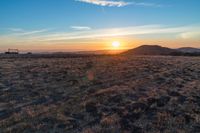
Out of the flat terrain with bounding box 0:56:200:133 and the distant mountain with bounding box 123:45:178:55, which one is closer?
the flat terrain with bounding box 0:56:200:133

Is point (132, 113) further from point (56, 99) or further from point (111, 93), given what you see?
point (56, 99)

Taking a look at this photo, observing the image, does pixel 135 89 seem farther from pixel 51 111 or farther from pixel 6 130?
pixel 6 130

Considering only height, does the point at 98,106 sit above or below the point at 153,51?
below

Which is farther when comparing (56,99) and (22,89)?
(22,89)

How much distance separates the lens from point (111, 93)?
47.3 ft

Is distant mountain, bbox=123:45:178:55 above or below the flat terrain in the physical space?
above

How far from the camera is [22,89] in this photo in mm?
15742

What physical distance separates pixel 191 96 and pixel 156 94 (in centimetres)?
200

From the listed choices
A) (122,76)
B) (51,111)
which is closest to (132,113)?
(51,111)

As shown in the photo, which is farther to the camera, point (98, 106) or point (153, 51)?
point (153, 51)

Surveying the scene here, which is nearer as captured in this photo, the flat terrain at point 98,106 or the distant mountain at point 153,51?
the flat terrain at point 98,106

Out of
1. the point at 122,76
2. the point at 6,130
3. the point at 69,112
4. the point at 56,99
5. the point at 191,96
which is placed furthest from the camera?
the point at 122,76

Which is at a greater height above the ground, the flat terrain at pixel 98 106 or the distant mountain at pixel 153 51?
the distant mountain at pixel 153 51

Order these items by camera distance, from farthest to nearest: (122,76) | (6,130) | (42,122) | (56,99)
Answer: (122,76) → (56,99) → (42,122) → (6,130)
